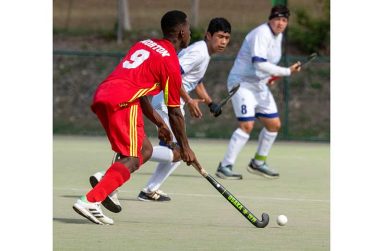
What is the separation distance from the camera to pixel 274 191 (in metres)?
11.0

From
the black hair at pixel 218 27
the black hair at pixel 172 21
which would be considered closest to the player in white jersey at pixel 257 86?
the black hair at pixel 218 27

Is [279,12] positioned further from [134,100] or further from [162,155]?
[134,100]

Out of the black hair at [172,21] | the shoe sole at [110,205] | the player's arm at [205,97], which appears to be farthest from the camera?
the player's arm at [205,97]

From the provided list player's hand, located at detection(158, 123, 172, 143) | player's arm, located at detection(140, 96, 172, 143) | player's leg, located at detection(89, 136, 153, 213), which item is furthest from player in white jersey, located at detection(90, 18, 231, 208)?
player's leg, located at detection(89, 136, 153, 213)

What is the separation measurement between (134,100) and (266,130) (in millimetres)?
4235

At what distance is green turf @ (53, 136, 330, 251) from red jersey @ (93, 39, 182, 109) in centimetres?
87

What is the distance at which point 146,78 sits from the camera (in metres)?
8.24

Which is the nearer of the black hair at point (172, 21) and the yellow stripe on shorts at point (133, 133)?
the yellow stripe on shorts at point (133, 133)

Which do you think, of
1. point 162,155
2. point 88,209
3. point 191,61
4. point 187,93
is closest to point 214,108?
point 191,61

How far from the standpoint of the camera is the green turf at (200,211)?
302 inches

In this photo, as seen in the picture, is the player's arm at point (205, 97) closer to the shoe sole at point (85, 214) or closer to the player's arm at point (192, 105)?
the player's arm at point (192, 105)

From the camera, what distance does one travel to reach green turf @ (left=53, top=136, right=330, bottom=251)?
766 cm

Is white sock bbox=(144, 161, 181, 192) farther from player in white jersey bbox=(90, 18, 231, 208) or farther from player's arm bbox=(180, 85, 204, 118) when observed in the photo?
player's arm bbox=(180, 85, 204, 118)
